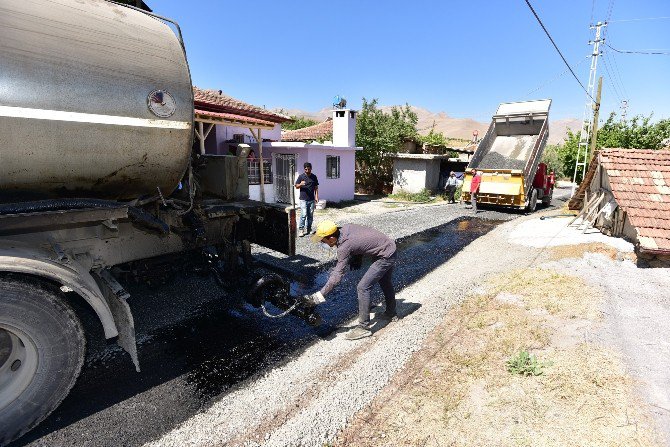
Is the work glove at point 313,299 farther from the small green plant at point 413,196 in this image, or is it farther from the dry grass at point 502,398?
the small green plant at point 413,196

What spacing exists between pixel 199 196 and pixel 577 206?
11.5 meters

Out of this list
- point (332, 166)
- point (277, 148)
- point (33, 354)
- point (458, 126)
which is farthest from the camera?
point (458, 126)

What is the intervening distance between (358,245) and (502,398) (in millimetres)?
2066

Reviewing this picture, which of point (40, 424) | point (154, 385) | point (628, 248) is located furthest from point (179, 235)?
point (628, 248)

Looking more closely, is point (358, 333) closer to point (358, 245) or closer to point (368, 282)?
point (368, 282)

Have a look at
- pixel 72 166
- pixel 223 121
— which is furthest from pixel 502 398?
pixel 223 121

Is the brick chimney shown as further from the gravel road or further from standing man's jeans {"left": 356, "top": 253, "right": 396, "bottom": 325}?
standing man's jeans {"left": 356, "top": 253, "right": 396, "bottom": 325}

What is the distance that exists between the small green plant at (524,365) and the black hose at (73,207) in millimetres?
3721

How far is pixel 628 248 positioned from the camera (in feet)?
23.7

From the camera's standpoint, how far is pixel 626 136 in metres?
19.4

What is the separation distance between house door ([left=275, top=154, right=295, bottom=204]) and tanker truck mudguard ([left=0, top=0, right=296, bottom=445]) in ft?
37.7

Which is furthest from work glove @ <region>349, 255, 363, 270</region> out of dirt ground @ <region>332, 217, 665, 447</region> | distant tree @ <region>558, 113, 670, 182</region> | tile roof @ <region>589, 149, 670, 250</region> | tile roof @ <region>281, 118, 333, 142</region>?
distant tree @ <region>558, 113, 670, 182</region>

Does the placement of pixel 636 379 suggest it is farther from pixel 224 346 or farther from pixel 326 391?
pixel 224 346

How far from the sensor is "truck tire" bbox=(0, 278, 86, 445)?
8.78 ft
